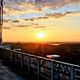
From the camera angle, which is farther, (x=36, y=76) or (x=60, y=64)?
(x=36, y=76)

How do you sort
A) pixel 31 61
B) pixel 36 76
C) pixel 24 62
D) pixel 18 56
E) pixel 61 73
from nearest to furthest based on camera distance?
pixel 61 73, pixel 36 76, pixel 31 61, pixel 24 62, pixel 18 56

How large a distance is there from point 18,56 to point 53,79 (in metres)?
8.65

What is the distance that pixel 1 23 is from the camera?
5581cm

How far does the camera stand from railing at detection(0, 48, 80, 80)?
12742 mm

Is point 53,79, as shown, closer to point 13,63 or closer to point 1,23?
point 13,63

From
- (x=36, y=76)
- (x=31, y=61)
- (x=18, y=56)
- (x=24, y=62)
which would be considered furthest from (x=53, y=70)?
(x=18, y=56)

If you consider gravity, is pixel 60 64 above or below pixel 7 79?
above

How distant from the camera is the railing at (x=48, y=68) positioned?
12.7m

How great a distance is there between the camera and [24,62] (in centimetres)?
2078

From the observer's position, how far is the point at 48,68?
1538cm

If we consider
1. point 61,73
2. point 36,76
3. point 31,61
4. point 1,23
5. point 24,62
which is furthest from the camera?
point 1,23

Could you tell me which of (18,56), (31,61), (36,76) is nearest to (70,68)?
(36,76)

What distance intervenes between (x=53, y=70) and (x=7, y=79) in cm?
370

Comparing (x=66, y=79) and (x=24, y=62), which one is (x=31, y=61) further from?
(x=66, y=79)
